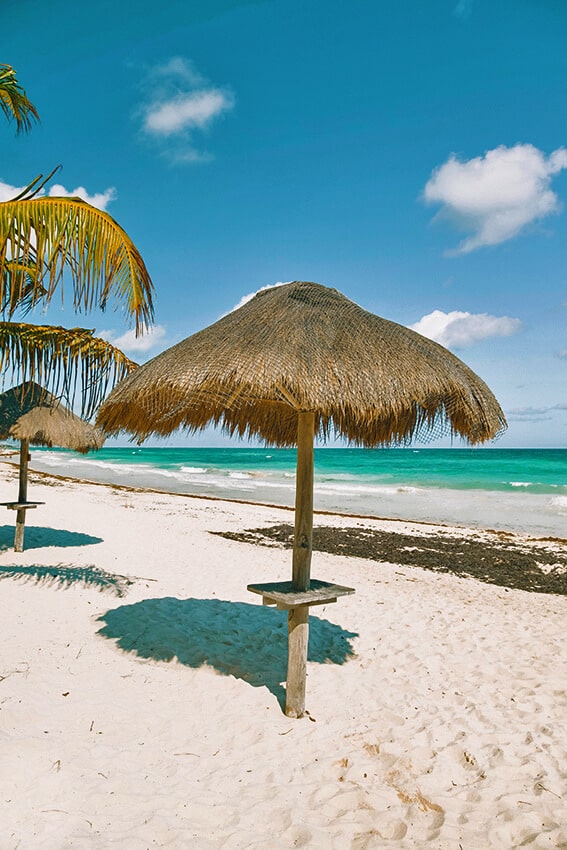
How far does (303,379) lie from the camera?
3193mm

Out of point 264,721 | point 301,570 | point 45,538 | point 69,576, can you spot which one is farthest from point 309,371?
point 45,538

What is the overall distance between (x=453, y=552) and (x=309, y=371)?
9.02 metres

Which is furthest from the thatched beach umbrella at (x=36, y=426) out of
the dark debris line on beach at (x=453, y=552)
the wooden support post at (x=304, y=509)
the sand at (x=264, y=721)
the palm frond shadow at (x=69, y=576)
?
the dark debris line on beach at (x=453, y=552)

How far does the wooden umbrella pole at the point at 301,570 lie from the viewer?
11.8 ft

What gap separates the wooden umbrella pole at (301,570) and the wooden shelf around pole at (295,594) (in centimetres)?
7

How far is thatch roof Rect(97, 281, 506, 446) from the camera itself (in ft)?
10.6

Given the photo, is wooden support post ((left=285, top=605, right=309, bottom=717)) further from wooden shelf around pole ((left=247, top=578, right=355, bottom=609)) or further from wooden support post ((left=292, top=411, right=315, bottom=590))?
wooden support post ((left=292, top=411, right=315, bottom=590))

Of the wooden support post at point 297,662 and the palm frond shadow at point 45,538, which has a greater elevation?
the wooden support post at point 297,662

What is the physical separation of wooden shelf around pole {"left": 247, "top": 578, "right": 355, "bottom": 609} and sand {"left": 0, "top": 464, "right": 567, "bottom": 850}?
790 mm

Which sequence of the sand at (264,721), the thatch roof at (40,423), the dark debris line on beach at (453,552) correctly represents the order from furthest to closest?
the dark debris line on beach at (453,552)
the thatch roof at (40,423)
the sand at (264,721)

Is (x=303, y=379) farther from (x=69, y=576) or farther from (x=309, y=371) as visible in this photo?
(x=69, y=576)

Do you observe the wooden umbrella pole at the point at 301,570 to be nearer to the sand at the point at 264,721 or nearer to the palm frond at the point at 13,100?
the sand at the point at 264,721

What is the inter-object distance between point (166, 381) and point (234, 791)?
229 cm

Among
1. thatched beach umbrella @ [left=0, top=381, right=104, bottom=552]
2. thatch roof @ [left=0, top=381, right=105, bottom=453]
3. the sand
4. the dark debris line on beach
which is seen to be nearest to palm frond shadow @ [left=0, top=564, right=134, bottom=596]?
the sand
